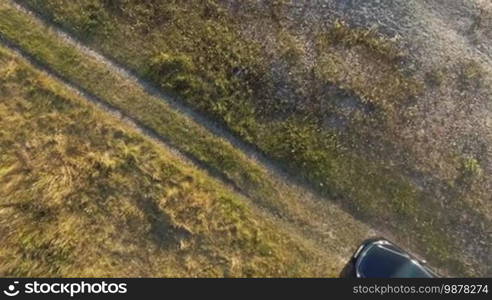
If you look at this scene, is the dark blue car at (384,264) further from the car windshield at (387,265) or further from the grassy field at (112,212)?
the grassy field at (112,212)

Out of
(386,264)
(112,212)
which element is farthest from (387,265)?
(112,212)

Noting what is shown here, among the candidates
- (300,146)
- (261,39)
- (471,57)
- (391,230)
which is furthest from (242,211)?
Answer: (471,57)

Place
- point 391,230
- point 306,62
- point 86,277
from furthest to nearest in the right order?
point 306,62 < point 391,230 < point 86,277

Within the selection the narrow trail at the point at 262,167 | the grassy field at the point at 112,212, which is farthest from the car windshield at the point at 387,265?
the grassy field at the point at 112,212

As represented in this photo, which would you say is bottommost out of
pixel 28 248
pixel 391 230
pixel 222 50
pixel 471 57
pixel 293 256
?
pixel 28 248

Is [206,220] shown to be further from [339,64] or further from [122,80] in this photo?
[339,64]

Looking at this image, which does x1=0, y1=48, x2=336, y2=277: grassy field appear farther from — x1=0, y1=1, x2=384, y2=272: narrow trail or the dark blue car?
the dark blue car
